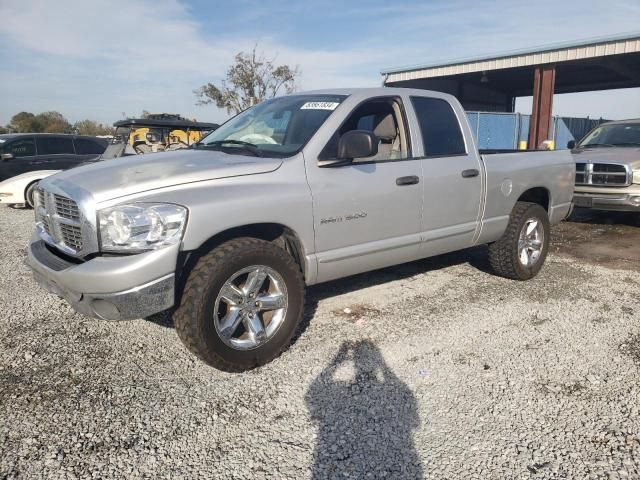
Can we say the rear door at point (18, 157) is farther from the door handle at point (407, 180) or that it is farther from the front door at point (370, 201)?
the door handle at point (407, 180)

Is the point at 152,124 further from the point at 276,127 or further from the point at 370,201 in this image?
the point at 370,201

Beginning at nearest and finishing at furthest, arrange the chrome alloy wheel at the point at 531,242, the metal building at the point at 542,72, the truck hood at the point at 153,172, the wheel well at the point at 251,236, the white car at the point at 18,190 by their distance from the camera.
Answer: the truck hood at the point at 153,172
the wheel well at the point at 251,236
the chrome alloy wheel at the point at 531,242
the white car at the point at 18,190
the metal building at the point at 542,72

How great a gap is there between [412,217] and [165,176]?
202 cm

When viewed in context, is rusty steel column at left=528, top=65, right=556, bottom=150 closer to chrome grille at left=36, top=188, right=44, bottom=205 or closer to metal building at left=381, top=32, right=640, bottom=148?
metal building at left=381, top=32, right=640, bottom=148

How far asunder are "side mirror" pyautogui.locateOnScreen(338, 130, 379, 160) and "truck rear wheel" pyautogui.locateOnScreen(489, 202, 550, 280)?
2267 millimetres

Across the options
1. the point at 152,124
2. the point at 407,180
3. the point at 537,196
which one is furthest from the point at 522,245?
the point at 152,124

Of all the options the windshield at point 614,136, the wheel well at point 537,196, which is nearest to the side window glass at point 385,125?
the wheel well at point 537,196

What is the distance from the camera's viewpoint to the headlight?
9.50 ft

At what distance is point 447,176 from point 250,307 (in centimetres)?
213

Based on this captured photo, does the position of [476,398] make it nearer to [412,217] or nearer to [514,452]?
[514,452]

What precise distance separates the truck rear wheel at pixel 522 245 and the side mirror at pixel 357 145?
2267mm

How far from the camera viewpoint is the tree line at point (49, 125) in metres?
41.6

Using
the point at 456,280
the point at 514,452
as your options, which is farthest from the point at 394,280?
the point at 514,452

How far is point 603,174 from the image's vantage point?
7953mm
